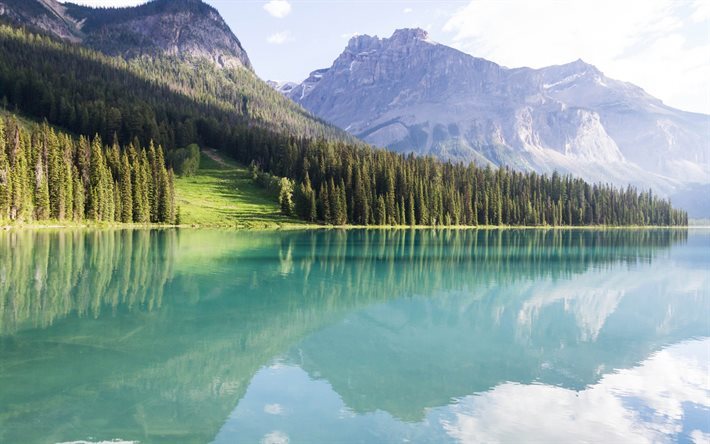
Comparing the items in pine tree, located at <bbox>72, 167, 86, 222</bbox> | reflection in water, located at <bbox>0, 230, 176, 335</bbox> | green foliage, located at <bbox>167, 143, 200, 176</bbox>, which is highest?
green foliage, located at <bbox>167, 143, 200, 176</bbox>

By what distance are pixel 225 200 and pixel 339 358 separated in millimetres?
139666

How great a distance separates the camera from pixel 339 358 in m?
22.7

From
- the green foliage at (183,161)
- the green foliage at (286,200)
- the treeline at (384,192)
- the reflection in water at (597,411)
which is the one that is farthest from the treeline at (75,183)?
the reflection in water at (597,411)

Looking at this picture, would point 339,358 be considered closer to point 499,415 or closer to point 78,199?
point 499,415

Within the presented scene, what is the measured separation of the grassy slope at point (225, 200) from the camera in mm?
135125

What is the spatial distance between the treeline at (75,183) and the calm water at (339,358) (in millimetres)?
61602

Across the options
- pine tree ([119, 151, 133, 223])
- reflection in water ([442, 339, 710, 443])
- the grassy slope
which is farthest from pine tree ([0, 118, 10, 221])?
reflection in water ([442, 339, 710, 443])

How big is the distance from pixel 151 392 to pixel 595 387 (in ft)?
54.0

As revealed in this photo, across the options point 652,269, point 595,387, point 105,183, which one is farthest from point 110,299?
point 105,183

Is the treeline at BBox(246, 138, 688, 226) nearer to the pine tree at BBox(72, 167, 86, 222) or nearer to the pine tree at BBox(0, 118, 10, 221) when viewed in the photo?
the pine tree at BBox(72, 167, 86, 222)

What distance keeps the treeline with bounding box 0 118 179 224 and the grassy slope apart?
971 cm

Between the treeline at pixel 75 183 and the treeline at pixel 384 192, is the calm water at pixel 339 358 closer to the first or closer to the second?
the treeline at pixel 75 183

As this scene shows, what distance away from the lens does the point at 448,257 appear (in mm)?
67938

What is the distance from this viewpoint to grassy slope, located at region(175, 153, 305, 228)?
135125 mm
